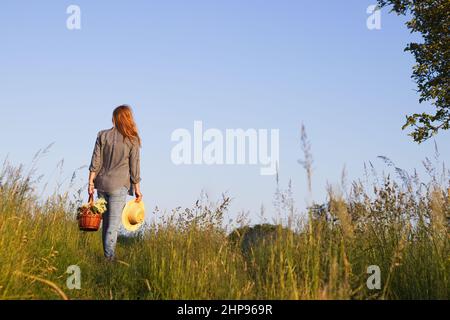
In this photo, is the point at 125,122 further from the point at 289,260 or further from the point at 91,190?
the point at 289,260

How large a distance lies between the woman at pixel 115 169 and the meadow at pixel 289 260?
98cm

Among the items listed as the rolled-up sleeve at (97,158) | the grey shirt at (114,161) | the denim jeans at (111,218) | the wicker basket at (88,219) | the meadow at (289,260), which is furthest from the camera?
the rolled-up sleeve at (97,158)

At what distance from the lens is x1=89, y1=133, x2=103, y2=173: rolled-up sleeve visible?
8.64 m

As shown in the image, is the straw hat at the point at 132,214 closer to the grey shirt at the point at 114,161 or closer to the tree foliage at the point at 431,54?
the grey shirt at the point at 114,161

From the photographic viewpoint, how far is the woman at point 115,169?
835 cm

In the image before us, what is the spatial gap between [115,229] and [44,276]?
8.35 feet

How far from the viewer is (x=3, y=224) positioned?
577 centimetres

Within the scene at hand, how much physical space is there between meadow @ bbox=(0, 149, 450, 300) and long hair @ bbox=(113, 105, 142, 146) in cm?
202

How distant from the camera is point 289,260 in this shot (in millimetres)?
4949

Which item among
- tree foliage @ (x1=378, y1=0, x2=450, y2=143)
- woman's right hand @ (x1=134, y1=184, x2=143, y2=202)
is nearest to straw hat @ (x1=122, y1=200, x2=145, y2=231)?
woman's right hand @ (x1=134, y1=184, x2=143, y2=202)

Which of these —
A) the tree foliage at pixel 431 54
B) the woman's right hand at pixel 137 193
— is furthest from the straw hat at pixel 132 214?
the tree foliage at pixel 431 54
